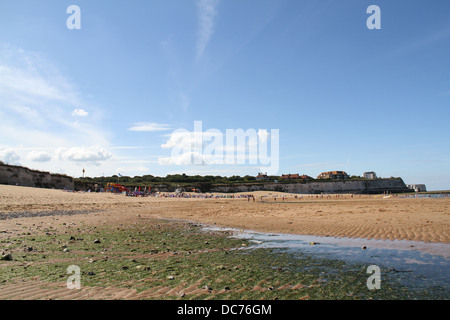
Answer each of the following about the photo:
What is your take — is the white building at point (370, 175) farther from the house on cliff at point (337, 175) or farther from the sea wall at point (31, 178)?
the sea wall at point (31, 178)

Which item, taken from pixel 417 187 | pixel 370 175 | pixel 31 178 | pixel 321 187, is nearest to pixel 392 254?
pixel 31 178

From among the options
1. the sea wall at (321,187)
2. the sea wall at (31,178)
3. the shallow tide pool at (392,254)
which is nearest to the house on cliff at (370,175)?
the sea wall at (321,187)

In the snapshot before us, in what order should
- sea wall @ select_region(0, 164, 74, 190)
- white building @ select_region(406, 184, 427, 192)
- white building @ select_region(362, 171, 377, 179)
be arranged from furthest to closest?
white building @ select_region(362, 171, 377, 179), white building @ select_region(406, 184, 427, 192), sea wall @ select_region(0, 164, 74, 190)

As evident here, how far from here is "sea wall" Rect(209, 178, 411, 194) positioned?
352 feet

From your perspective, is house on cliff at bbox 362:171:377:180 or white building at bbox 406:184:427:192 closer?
white building at bbox 406:184:427:192

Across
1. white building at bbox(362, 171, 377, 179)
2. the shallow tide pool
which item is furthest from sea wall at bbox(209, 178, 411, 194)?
the shallow tide pool

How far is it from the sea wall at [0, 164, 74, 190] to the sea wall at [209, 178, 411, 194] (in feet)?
172

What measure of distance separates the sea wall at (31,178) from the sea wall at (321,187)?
172ft

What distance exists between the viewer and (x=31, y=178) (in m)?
62.3

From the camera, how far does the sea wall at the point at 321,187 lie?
4222 inches

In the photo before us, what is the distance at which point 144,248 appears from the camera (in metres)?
9.53

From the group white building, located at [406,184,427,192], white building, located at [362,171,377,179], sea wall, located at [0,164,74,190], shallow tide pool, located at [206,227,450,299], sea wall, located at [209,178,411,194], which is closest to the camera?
shallow tide pool, located at [206,227,450,299]

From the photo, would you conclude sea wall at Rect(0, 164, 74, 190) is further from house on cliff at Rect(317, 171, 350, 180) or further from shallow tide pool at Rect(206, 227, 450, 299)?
house on cliff at Rect(317, 171, 350, 180)
